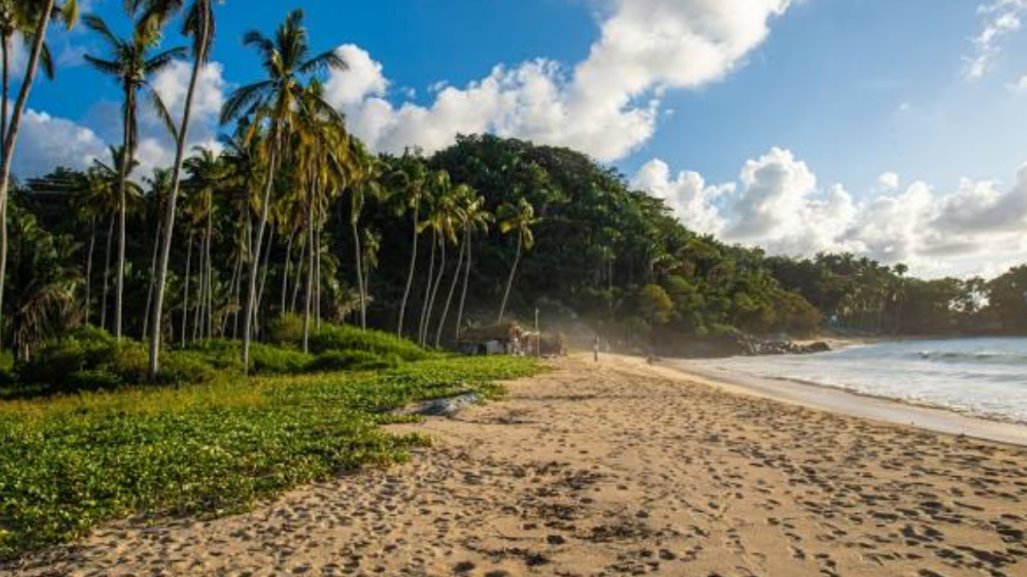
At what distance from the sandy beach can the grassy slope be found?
584 mm

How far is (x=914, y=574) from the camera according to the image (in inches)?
259

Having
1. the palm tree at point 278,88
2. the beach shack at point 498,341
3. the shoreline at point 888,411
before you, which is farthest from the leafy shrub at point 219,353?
the shoreline at point 888,411

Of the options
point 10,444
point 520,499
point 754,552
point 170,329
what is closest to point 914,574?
point 754,552

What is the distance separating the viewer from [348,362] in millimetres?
31938

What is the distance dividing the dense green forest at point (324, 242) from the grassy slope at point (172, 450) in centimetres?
764

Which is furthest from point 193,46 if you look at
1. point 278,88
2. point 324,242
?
point 324,242

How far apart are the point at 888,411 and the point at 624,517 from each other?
1778 cm

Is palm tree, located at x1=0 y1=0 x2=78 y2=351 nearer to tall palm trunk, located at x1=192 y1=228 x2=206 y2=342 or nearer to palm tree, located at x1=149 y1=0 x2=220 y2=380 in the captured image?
palm tree, located at x1=149 y1=0 x2=220 y2=380

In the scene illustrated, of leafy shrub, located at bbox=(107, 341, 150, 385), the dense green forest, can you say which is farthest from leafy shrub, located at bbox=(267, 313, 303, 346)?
leafy shrub, located at bbox=(107, 341, 150, 385)

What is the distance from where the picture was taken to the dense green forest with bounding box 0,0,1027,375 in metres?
28.4

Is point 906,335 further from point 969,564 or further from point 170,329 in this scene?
point 969,564

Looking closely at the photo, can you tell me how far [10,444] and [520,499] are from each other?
9818mm

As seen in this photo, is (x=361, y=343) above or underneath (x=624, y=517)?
above

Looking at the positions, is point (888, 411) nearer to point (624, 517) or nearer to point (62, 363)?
point (624, 517)
